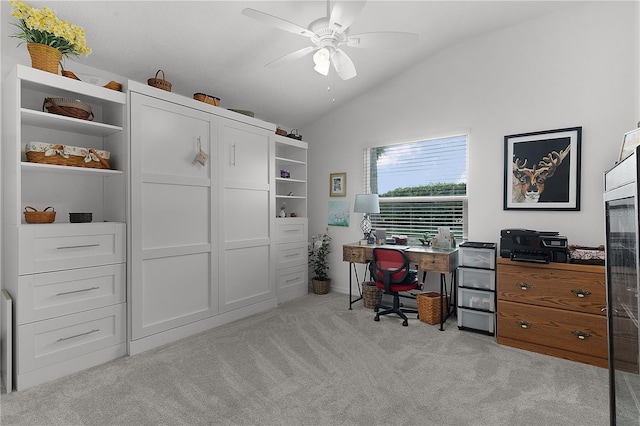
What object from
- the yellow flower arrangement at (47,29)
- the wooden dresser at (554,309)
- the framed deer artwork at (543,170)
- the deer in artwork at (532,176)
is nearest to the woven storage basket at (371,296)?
the wooden dresser at (554,309)

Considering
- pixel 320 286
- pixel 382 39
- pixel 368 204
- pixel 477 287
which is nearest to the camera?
pixel 382 39

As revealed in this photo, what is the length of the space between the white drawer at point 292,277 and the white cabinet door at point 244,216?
0.17 meters

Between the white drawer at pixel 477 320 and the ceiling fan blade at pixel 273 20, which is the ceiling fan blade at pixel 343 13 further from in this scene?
the white drawer at pixel 477 320

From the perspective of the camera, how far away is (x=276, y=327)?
328 cm

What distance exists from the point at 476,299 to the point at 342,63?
2.54 m

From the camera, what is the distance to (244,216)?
142 inches

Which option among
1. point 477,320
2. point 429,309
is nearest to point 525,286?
point 477,320

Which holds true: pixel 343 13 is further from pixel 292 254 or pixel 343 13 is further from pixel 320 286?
pixel 320 286

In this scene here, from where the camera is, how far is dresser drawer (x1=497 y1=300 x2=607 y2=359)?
8.26ft

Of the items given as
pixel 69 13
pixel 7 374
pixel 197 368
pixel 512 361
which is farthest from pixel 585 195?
pixel 7 374

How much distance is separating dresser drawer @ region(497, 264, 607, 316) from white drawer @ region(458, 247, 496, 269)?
0.64 ft

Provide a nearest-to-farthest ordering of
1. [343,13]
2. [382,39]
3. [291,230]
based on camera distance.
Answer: [343,13] < [382,39] < [291,230]

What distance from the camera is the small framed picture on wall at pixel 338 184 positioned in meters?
4.63

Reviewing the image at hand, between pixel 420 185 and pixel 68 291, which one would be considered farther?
pixel 420 185
